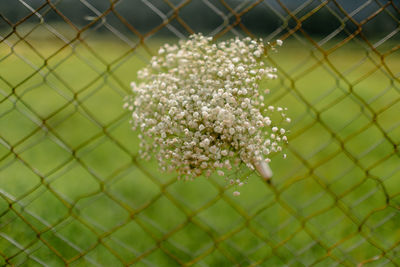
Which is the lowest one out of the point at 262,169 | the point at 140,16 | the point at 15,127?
the point at 262,169

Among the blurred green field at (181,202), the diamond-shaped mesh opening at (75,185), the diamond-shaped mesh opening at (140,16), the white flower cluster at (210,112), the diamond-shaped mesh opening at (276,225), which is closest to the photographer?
the white flower cluster at (210,112)

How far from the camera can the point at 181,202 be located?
5.47 feet

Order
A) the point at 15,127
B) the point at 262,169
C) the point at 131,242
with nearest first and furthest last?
the point at 262,169 < the point at 131,242 < the point at 15,127

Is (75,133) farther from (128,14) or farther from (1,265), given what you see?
(128,14)

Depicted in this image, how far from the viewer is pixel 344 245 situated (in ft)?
4.50

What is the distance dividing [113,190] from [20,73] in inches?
81.7

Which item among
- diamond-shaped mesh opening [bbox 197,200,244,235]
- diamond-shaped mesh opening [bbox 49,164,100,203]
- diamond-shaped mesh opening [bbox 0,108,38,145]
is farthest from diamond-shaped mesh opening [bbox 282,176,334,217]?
diamond-shaped mesh opening [bbox 0,108,38,145]

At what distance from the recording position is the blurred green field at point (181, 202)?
1102 millimetres

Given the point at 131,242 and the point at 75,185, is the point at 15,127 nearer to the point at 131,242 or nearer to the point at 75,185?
the point at 75,185

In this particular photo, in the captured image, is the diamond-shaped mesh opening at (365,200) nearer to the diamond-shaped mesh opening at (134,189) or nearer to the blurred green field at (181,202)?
the blurred green field at (181,202)

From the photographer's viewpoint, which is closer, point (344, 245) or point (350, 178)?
point (344, 245)

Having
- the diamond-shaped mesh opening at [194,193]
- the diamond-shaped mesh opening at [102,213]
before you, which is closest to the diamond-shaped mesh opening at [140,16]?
the diamond-shaped mesh opening at [194,193]

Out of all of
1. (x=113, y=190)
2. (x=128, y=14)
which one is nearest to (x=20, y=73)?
(x=128, y=14)

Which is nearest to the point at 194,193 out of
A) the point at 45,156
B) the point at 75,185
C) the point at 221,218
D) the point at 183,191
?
the point at 183,191
